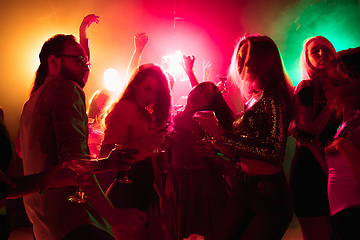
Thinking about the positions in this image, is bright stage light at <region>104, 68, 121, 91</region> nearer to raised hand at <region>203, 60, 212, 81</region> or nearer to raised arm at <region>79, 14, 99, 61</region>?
raised hand at <region>203, 60, 212, 81</region>

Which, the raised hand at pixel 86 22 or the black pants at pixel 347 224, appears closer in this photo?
the black pants at pixel 347 224

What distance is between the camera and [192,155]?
245 cm

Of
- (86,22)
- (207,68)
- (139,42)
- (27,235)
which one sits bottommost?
(27,235)

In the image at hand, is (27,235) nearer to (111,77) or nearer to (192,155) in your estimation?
(111,77)

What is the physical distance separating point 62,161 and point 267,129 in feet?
3.69

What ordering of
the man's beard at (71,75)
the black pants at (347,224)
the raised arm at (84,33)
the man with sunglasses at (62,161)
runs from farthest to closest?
the raised arm at (84,33) → the man's beard at (71,75) → the black pants at (347,224) → the man with sunglasses at (62,161)

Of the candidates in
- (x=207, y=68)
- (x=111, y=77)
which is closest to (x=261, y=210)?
(x=207, y=68)

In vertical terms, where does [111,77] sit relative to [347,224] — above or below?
above

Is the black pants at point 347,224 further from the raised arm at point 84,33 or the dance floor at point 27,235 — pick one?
the dance floor at point 27,235

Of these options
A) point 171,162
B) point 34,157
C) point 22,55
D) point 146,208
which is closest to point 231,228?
point 146,208

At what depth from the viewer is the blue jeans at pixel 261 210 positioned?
4.83 ft

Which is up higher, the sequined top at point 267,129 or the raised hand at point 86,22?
the raised hand at point 86,22

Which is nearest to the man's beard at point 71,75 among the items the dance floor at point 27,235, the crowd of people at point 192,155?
the crowd of people at point 192,155

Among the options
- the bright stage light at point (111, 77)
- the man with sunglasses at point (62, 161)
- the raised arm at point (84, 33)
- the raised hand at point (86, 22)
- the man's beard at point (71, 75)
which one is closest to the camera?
the man with sunglasses at point (62, 161)
